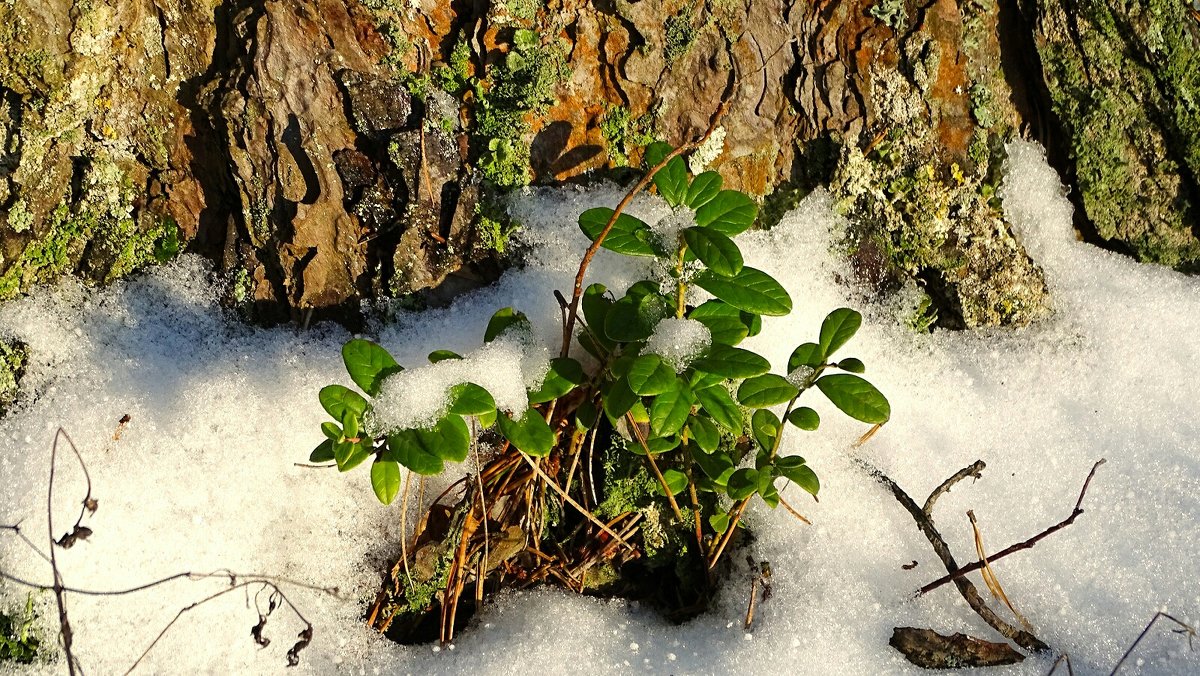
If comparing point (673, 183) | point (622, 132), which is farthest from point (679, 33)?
point (673, 183)

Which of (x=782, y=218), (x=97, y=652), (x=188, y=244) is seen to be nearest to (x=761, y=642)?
(x=782, y=218)

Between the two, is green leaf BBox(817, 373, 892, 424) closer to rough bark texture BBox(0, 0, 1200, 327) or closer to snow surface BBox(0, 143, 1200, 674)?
snow surface BBox(0, 143, 1200, 674)

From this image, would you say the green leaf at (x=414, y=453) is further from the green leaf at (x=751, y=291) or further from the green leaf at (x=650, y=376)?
the green leaf at (x=751, y=291)

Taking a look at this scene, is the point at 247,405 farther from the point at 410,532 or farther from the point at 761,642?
the point at 761,642

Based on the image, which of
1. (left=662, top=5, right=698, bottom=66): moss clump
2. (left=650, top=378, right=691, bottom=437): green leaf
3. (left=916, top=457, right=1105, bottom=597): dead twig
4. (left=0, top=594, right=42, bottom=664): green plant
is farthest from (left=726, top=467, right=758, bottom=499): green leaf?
(left=0, top=594, right=42, bottom=664): green plant

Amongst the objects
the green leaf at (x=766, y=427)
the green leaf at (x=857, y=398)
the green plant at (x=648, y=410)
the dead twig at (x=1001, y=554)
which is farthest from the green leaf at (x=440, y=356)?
the dead twig at (x=1001, y=554)

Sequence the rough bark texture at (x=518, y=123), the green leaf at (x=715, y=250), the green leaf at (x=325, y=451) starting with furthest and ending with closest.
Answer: the rough bark texture at (x=518, y=123) < the green leaf at (x=325, y=451) < the green leaf at (x=715, y=250)

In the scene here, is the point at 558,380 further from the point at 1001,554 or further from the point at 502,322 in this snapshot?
the point at 1001,554
